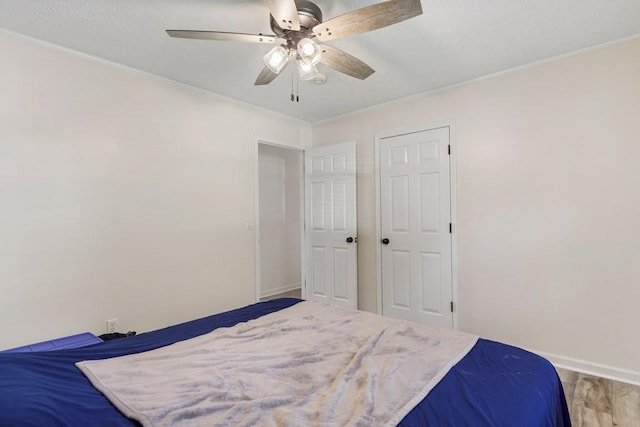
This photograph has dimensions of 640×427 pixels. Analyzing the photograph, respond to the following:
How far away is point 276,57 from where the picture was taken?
74.2 inches

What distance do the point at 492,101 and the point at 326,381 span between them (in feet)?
9.32

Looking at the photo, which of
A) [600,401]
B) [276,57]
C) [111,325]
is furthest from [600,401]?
[111,325]

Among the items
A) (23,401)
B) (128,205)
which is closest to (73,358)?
(23,401)

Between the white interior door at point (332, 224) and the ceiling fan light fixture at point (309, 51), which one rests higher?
the ceiling fan light fixture at point (309, 51)

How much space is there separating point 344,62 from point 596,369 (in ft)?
9.49

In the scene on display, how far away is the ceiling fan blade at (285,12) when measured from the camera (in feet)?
4.94

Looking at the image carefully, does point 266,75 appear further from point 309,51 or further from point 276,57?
point 309,51

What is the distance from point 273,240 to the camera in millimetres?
5320

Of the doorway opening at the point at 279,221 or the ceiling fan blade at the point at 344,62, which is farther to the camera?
the doorway opening at the point at 279,221

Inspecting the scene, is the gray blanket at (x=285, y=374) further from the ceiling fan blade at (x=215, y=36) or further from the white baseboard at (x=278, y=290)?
the white baseboard at (x=278, y=290)

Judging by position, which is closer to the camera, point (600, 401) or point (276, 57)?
point (276, 57)

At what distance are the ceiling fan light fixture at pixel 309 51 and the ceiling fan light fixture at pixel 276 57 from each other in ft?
0.35

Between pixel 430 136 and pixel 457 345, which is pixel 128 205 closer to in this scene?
pixel 457 345

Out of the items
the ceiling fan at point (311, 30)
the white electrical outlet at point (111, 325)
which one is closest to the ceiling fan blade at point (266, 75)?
the ceiling fan at point (311, 30)
